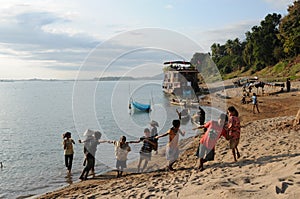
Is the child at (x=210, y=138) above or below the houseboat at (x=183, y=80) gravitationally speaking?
below

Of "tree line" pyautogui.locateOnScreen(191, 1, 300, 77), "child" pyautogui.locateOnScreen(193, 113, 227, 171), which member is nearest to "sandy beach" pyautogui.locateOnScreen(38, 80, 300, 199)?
"child" pyautogui.locateOnScreen(193, 113, 227, 171)

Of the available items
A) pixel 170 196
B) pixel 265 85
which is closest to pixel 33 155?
pixel 170 196

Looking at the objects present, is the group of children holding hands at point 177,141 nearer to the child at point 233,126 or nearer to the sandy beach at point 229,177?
the child at point 233,126

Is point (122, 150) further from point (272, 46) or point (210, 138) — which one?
point (272, 46)

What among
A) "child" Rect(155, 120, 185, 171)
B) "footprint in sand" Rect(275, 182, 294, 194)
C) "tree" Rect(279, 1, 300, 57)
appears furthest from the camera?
"tree" Rect(279, 1, 300, 57)

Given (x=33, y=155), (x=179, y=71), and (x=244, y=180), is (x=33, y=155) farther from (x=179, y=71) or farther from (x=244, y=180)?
(x=179, y=71)

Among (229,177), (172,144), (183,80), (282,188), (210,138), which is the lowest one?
(229,177)

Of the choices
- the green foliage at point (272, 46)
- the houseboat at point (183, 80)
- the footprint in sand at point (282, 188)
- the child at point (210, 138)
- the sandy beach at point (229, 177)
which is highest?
the green foliage at point (272, 46)

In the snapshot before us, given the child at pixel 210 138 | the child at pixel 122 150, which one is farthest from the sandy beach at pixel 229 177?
the child at pixel 122 150

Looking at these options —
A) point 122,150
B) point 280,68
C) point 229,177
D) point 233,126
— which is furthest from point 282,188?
point 280,68

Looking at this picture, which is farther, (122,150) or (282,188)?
(122,150)

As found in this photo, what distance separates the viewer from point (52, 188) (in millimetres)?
11438

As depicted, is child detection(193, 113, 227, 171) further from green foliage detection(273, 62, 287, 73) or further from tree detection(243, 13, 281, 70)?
tree detection(243, 13, 281, 70)

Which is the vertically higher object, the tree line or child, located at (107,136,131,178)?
the tree line
